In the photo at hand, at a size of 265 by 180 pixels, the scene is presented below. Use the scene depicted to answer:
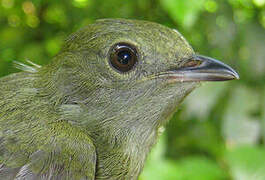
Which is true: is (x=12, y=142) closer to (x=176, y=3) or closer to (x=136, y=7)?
(x=176, y=3)

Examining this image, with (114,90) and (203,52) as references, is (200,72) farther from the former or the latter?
(203,52)

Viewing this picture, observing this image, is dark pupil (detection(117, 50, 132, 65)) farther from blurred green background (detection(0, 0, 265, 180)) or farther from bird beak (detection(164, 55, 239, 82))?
blurred green background (detection(0, 0, 265, 180))

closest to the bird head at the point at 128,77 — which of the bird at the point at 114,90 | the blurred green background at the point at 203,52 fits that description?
the bird at the point at 114,90

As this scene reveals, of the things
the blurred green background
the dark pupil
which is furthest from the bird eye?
the blurred green background

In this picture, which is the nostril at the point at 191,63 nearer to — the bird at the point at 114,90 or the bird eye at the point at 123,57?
the bird at the point at 114,90

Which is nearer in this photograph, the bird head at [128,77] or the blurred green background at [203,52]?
the bird head at [128,77]

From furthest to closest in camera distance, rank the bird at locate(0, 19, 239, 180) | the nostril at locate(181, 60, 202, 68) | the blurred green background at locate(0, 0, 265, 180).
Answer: the blurred green background at locate(0, 0, 265, 180) < the nostril at locate(181, 60, 202, 68) < the bird at locate(0, 19, 239, 180)

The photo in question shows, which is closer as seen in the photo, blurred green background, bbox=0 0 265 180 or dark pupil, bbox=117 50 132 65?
dark pupil, bbox=117 50 132 65
